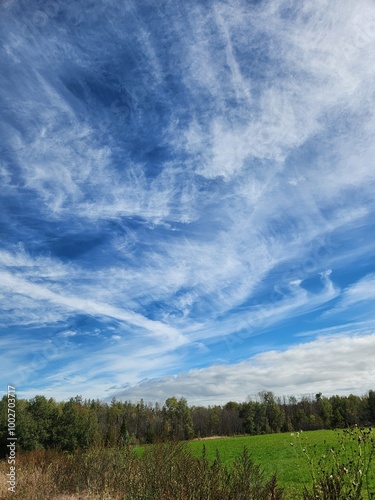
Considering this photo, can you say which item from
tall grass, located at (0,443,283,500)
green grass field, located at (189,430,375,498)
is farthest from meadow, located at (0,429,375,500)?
green grass field, located at (189,430,375,498)

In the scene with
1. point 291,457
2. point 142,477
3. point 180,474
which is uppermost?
point 180,474

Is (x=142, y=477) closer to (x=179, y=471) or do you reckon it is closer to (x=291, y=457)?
(x=179, y=471)

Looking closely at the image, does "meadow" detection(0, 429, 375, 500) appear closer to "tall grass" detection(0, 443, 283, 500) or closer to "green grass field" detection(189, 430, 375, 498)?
"tall grass" detection(0, 443, 283, 500)

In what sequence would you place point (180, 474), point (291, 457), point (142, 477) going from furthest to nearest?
point (291, 457) → point (142, 477) → point (180, 474)

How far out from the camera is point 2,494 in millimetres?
10039

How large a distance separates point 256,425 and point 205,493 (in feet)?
306

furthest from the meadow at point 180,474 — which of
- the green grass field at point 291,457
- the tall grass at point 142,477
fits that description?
the green grass field at point 291,457

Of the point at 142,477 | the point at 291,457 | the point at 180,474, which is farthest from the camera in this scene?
the point at 291,457

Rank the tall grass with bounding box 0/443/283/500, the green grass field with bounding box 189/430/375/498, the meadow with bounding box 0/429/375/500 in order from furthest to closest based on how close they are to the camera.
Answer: the green grass field with bounding box 189/430/375/498
the tall grass with bounding box 0/443/283/500
the meadow with bounding box 0/429/375/500

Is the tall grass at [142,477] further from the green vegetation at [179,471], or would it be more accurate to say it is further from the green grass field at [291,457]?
the green grass field at [291,457]

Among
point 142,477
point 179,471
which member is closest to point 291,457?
point 142,477

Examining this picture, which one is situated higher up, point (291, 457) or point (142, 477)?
point (142, 477)

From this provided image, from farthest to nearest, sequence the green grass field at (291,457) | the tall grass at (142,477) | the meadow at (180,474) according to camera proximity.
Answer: the green grass field at (291,457)
the tall grass at (142,477)
the meadow at (180,474)

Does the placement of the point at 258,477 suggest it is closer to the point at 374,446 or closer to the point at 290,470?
the point at 374,446
